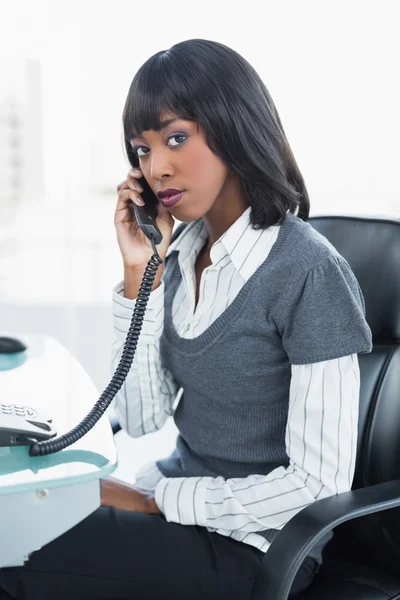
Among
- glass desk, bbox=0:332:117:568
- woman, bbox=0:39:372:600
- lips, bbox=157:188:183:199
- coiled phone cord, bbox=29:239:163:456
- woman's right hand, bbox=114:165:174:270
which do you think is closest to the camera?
glass desk, bbox=0:332:117:568

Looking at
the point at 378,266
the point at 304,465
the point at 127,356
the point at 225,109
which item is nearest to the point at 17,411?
the point at 127,356

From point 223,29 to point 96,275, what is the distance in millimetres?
2489

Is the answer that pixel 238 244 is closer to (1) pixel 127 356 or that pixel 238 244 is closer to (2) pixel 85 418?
(1) pixel 127 356

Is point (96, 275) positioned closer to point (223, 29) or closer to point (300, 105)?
point (300, 105)

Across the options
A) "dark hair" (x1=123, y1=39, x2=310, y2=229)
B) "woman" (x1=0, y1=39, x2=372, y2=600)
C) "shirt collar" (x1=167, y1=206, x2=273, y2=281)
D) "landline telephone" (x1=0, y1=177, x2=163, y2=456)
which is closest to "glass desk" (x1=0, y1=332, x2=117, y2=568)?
"landline telephone" (x1=0, y1=177, x2=163, y2=456)

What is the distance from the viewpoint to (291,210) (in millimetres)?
1106

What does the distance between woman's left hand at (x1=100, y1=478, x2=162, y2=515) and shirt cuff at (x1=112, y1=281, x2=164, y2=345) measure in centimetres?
24

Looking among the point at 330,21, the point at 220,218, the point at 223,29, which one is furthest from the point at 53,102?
the point at 220,218

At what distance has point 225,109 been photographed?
99 cm

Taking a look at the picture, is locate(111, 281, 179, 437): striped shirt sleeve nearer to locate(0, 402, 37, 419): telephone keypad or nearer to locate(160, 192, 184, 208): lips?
locate(160, 192, 184, 208): lips

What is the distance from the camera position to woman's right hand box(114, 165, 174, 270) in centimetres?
116

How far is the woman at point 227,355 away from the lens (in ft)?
3.10

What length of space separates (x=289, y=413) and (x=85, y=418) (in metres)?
0.29

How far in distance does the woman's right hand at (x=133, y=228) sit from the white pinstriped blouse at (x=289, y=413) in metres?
0.05
